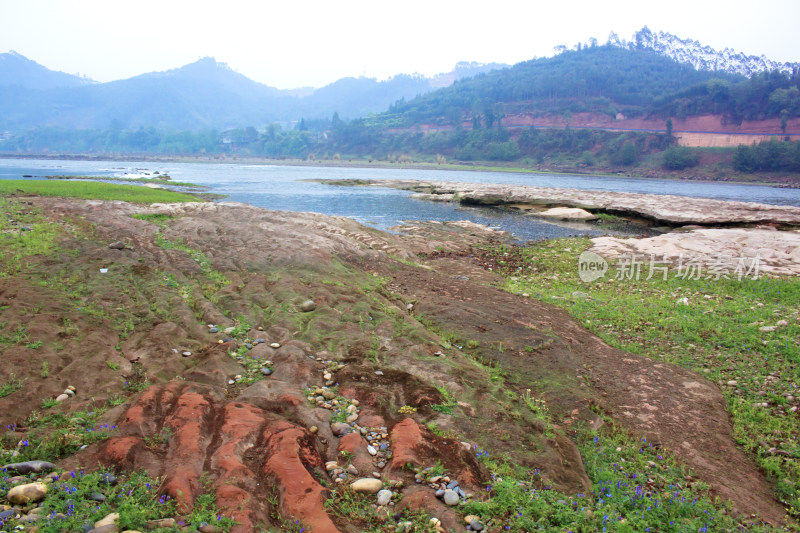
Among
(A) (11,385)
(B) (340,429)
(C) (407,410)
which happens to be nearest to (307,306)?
(C) (407,410)

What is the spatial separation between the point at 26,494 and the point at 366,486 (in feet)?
12.1

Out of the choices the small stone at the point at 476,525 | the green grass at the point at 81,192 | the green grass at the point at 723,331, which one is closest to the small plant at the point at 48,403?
the small stone at the point at 476,525

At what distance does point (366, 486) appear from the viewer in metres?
5.80

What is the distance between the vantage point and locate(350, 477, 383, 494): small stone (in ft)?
19.0

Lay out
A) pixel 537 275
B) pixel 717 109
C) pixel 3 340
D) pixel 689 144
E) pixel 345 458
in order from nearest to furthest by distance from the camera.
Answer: pixel 345 458
pixel 3 340
pixel 537 275
pixel 689 144
pixel 717 109

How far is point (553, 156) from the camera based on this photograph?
144250 millimetres

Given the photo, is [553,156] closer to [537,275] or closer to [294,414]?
[537,275]

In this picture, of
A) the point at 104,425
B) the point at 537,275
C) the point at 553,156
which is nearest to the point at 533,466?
the point at 104,425

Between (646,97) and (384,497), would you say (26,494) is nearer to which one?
(384,497)

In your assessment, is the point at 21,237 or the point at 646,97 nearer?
the point at 21,237

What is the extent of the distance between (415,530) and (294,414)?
9.20 feet

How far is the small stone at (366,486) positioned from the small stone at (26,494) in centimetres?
338

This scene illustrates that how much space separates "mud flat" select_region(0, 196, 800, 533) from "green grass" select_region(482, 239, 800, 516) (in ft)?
1.60
